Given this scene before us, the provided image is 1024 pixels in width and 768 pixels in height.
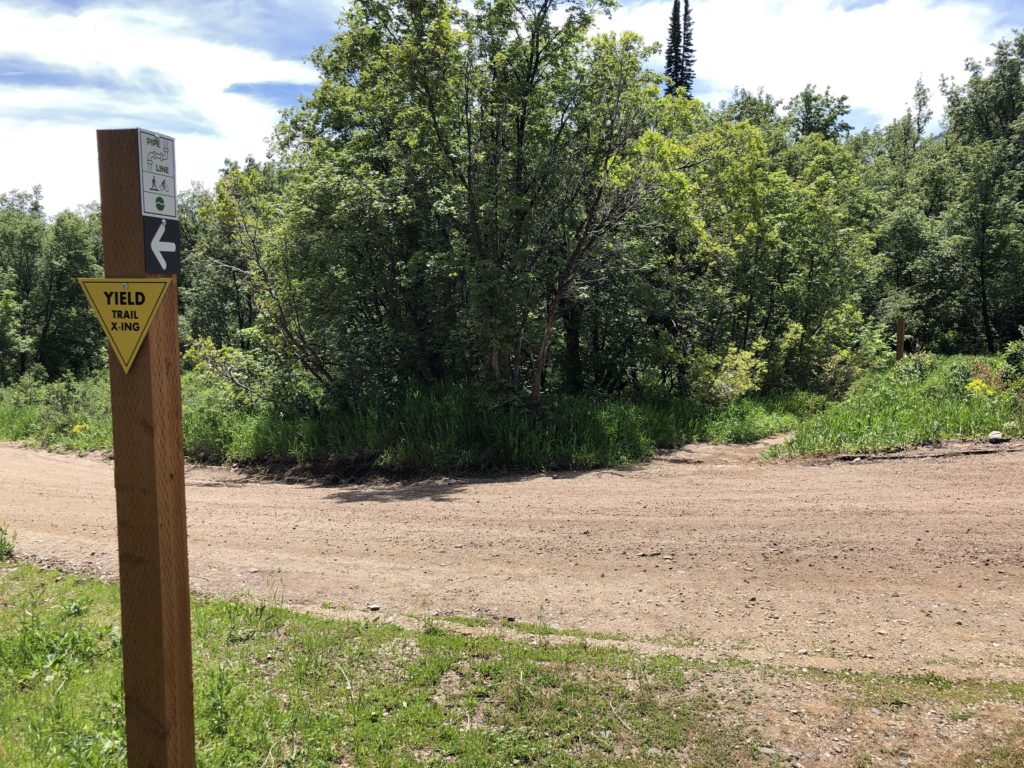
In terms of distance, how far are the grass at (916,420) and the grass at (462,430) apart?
1.80 m

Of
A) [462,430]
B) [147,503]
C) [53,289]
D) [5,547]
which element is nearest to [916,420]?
[462,430]

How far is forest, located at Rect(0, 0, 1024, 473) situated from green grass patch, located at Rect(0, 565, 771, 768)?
7273mm

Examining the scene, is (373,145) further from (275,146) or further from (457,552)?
(457,552)

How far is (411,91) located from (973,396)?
10344 mm

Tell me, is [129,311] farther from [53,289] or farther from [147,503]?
[53,289]

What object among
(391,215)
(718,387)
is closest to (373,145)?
(391,215)

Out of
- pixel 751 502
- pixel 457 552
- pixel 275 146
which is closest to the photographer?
pixel 457 552

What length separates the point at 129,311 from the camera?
2.55 meters

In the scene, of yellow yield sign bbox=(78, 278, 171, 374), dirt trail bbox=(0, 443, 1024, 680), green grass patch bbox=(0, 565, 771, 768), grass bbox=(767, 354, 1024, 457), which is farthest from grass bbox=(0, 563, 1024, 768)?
grass bbox=(767, 354, 1024, 457)

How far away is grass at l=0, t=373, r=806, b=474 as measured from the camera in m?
11.5

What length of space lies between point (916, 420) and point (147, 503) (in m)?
11.2

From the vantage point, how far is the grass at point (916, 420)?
34.1 ft

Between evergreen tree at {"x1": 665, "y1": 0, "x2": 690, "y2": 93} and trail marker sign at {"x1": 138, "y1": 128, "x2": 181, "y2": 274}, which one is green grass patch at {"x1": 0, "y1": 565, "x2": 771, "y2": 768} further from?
evergreen tree at {"x1": 665, "y1": 0, "x2": 690, "y2": 93}

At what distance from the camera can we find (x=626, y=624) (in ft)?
17.0
